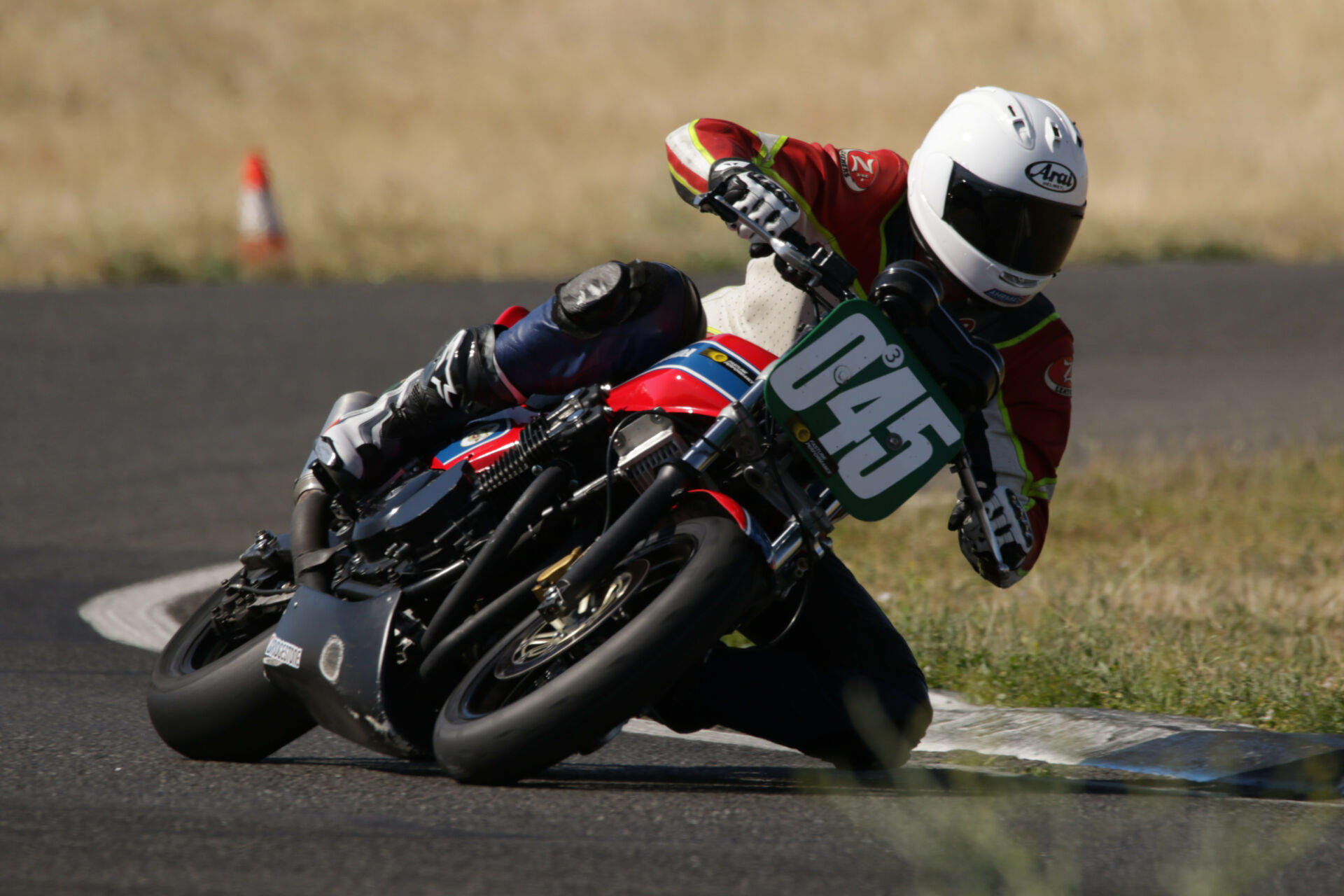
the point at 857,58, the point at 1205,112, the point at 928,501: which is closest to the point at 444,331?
the point at 928,501

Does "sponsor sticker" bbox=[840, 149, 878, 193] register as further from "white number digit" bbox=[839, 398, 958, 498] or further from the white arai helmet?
"white number digit" bbox=[839, 398, 958, 498]

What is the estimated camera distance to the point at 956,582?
20.9ft

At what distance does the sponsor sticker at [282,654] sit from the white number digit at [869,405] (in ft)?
3.87

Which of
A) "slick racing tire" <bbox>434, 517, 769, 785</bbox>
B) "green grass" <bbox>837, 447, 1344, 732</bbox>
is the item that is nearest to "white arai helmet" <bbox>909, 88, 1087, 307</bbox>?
"slick racing tire" <bbox>434, 517, 769, 785</bbox>

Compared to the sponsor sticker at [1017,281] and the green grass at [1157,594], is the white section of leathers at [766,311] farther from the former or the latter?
the green grass at [1157,594]

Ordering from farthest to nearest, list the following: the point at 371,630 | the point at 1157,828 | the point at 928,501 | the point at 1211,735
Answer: the point at 928,501 → the point at 1211,735 → the point at 371,630 → the point at 1157,828

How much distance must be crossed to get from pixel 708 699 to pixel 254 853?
1.15 meters

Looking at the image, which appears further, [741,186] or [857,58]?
[857,58]

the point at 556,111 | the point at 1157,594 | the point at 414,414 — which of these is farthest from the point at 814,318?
the point at 556,111

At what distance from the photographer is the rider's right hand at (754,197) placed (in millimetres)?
3518

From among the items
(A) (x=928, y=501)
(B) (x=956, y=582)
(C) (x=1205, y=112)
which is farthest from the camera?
(C) (x=1205, y=112)

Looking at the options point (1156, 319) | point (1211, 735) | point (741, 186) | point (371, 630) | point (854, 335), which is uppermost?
point (741, 186)

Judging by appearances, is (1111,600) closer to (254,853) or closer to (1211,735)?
(1211,735)

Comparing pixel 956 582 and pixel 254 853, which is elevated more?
pixel 254 853
